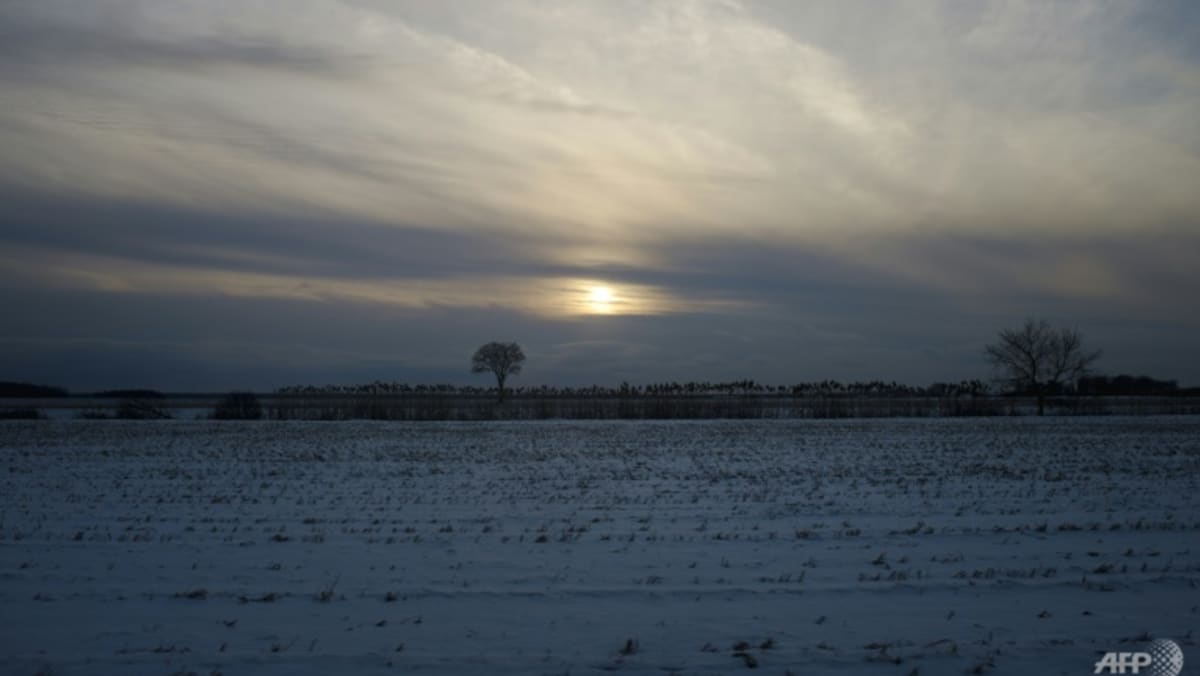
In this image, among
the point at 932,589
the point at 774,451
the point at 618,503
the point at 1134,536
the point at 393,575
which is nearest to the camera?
the point at 932,589

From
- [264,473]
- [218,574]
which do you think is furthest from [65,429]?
[218,574]

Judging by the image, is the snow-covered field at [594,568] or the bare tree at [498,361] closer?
the snow-covered field at [594,568]

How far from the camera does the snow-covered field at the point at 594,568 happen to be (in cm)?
720

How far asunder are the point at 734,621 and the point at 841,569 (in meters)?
2.93

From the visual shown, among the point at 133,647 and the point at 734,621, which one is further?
the point at 734,621

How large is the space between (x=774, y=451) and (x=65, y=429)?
120 ft

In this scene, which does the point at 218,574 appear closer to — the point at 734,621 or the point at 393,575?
the point at 393,575

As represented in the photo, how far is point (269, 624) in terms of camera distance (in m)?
7.96

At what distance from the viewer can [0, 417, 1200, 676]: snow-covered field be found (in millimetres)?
7203

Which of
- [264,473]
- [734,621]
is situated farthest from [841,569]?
[264,473]

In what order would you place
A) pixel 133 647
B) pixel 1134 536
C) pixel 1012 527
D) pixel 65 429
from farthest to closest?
pixel 65 429, pixel 1012 527, pixel 1134 536, pixel 133 647

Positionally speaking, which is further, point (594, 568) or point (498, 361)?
point (498, 361)

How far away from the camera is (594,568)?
1044cm

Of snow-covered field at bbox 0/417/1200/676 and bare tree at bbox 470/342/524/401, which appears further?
bare tree at bbox 470/342/524/401
